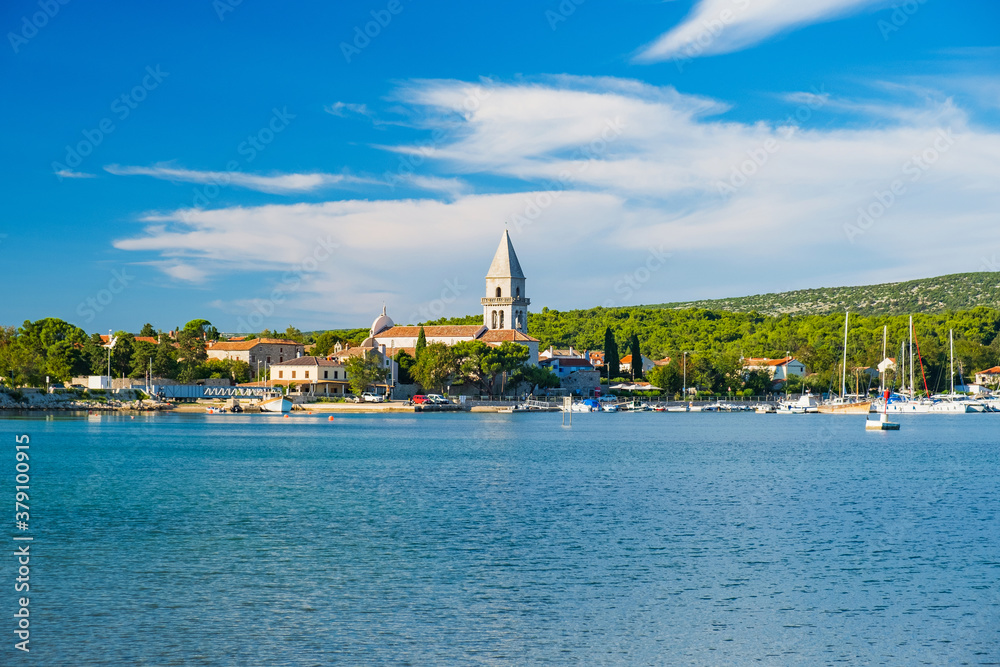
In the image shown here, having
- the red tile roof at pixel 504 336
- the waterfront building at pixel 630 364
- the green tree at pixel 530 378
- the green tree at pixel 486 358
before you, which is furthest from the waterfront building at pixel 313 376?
the waterfront building at pixel 630 364

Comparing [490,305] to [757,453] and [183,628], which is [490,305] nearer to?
[757,453]

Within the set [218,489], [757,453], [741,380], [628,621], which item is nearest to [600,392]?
[741,380]

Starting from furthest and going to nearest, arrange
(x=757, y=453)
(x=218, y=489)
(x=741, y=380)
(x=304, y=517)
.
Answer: (x=741, y=380)
(x=757, y=453)
(x=218, y=489)
(x=304, y=517)

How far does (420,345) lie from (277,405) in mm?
18149

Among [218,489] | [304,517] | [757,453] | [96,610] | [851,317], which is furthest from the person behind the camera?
[851,317]

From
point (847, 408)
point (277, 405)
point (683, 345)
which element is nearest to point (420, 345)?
point (277, 405)

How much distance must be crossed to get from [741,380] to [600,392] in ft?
50.6

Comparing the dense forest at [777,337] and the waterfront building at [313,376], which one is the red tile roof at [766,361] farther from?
the waterfront building at [313,376]

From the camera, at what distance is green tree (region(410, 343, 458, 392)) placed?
9525cm

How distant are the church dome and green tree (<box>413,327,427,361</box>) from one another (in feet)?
29.1

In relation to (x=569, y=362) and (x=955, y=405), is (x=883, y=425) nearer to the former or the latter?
(x=955, y=405)

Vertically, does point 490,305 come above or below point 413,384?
above

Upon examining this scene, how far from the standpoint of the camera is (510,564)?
658 inches

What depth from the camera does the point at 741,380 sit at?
108812 mm
